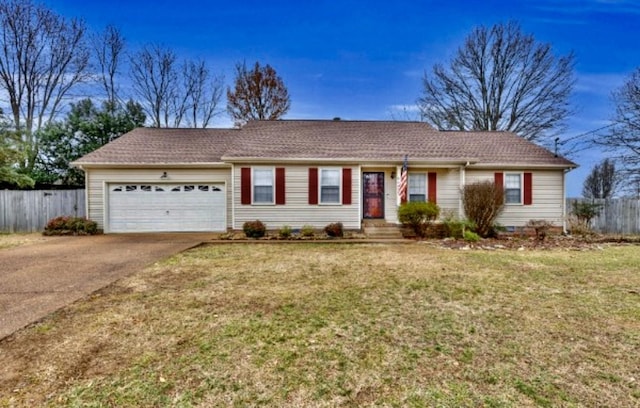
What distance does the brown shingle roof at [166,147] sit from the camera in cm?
1190

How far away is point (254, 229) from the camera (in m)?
10.4

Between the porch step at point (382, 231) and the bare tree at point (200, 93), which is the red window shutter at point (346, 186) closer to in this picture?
the porch step at point (382, 231)

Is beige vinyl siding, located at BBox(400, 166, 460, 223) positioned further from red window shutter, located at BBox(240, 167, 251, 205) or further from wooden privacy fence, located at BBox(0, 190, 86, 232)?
wooden privacy fence, located at BBox(0, 190, 86, 232)

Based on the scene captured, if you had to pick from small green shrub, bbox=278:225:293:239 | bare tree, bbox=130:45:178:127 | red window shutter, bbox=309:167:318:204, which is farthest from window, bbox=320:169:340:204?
bare tree, bbox=130:45:178:127

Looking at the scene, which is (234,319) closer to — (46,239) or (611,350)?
(611,350)

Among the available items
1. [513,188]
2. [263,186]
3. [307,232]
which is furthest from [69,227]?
[513,188]

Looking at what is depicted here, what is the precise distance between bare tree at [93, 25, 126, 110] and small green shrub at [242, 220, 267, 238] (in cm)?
1626

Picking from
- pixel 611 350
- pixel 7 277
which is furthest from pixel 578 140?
pixel 7 277

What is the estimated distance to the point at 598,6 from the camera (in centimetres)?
1202

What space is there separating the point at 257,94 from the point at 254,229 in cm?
1603

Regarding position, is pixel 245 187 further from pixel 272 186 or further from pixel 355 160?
pixel 355 160

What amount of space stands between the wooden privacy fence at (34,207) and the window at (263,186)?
25.1 feet

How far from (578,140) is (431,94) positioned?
9.33 m

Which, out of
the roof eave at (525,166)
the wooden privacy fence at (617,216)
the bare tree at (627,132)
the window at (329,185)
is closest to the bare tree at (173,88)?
the window at (329,185)
